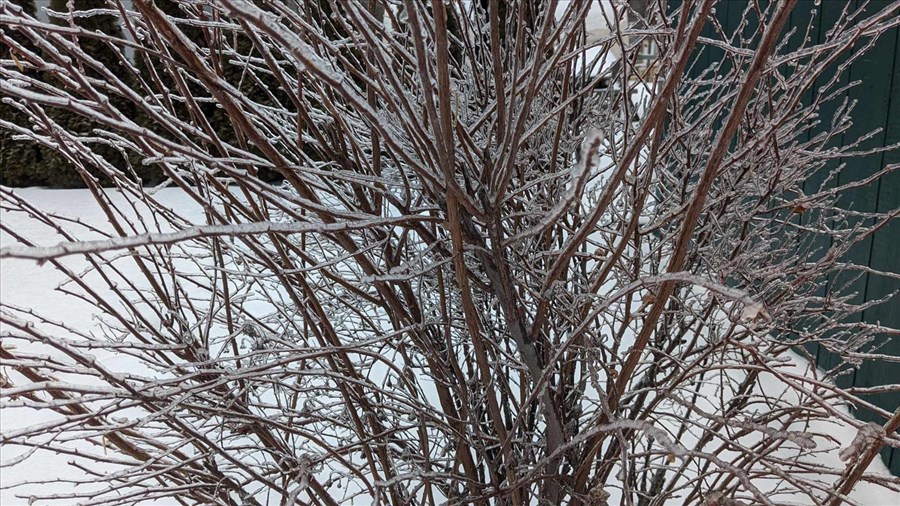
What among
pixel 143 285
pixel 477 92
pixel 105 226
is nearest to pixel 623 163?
pixel 477 92

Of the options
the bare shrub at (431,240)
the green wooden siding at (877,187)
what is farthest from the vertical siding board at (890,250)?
the bare shrub at (431,240)

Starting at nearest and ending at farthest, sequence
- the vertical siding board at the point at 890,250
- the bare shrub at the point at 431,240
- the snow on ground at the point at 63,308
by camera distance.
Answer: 1. the bare shrub at the point at 431,240
2. the snow on ground at the point at 63,308
3. the vertical siding board at the point at 890,250

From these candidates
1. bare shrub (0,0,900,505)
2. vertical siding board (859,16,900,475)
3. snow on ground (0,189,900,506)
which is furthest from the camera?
vertical siding board (859,16,900,475)

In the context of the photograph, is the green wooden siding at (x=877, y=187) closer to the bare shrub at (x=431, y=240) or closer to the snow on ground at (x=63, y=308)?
the snow on ground at (x=63, y=308)

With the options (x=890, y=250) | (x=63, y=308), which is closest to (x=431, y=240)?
(x=890, y=250)

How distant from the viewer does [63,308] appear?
17.9ft

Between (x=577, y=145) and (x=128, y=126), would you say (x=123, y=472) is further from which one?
(x=577, y=145)

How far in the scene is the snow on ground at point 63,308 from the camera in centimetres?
320

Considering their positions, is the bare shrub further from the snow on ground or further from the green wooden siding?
the green wooden siding

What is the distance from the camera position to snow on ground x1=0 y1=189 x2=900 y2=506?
126 inches

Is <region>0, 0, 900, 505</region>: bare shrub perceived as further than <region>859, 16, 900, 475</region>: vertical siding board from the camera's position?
No

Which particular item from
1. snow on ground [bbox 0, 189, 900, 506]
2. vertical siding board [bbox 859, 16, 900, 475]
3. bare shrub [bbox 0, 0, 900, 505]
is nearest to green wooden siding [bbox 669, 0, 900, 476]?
vertical siding board [bbox 859, 16, 900, 475]

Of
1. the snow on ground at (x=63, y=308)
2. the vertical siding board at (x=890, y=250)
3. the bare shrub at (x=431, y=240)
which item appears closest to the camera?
the bare shrub at (x=431, y=240)

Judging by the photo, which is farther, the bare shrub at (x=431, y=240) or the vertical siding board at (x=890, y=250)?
the vertical siding board at (x=890, y=250)
